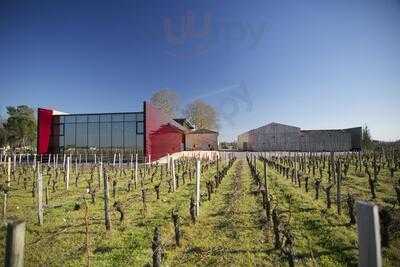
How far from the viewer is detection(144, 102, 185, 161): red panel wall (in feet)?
128

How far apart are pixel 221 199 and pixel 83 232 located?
6.15m

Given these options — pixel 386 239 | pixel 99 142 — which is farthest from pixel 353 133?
pixel 386 239

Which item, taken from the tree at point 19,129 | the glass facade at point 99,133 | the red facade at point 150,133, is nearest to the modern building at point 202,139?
the red facade at point 150,133

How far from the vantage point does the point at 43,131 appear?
42031mm

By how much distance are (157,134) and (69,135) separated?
12036mm

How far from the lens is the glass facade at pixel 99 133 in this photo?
3997cm

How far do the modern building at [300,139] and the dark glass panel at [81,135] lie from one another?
4352cm

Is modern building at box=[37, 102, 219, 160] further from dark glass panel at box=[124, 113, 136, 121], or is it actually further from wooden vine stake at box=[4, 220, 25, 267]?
wooden vine stake at box=[4, 220, 25, 267]

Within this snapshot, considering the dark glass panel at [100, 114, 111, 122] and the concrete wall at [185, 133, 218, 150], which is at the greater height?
the dark glass panel at [100, 114, 111, 122]

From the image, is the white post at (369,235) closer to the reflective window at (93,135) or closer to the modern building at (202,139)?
the reflective window at (93,135)

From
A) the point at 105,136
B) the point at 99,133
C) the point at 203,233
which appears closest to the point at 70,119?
the point at 99,133

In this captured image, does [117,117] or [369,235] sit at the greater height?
[117,117]

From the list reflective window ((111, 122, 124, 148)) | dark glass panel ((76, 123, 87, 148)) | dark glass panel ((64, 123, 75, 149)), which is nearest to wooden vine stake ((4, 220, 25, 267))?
reflective window ((111, 122, 124, 148))

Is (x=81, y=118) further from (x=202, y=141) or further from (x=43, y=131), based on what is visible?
(x=202, y=141)
